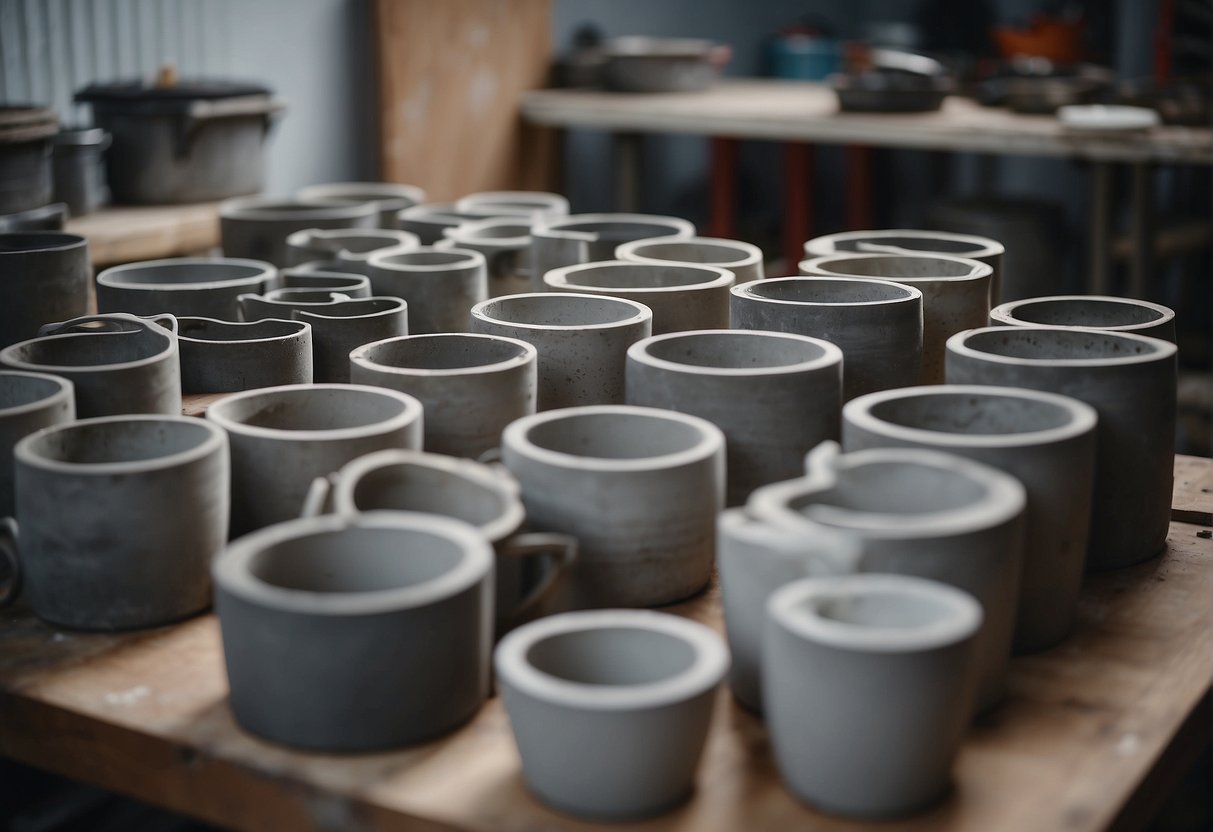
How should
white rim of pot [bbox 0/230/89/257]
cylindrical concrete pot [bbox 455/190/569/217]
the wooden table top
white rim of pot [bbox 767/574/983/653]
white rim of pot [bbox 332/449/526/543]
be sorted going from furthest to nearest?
the wooden table top
cylindrical concrete pot [bbox 455/190/569/217]
white rim of pot [bbox 0/230/89/257]
white rim of pot [bbox 332/449/526/543]
white rim of pot [bbox 767/574/983/653]

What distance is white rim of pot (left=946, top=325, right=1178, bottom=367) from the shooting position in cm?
125

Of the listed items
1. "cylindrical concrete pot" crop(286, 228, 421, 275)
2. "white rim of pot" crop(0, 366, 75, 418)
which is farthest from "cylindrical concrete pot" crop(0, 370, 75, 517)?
"cylindrical concrete pot" crop(286, 228, 421, 275)

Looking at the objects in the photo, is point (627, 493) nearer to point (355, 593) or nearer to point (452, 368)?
point (355, 593)

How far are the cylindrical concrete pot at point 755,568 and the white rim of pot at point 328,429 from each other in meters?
0.37

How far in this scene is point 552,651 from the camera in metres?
0.98

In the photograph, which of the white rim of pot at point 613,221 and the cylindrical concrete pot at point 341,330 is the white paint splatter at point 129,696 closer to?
the cylindrical concrete pot at point 341,330

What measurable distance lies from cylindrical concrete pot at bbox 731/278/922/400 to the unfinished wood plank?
3.33m

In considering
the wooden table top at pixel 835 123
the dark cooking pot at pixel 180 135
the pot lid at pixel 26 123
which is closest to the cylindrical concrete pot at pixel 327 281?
the pot lid at pixel 26 123

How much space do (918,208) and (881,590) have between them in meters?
6.40

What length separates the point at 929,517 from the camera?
1.01 m

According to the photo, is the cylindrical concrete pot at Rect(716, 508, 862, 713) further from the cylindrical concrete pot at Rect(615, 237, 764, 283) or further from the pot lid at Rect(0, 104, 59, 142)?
the pot lid at Rect(0, 104, 59, 142)

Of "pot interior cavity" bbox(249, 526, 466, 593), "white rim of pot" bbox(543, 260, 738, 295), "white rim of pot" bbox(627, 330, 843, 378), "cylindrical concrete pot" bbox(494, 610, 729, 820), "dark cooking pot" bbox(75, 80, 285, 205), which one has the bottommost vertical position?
"cylindrical concrete pot" bbox(494, 610, 729, 820)

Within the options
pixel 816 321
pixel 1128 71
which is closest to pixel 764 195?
pixel 1128 71

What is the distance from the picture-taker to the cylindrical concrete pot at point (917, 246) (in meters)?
1.84
